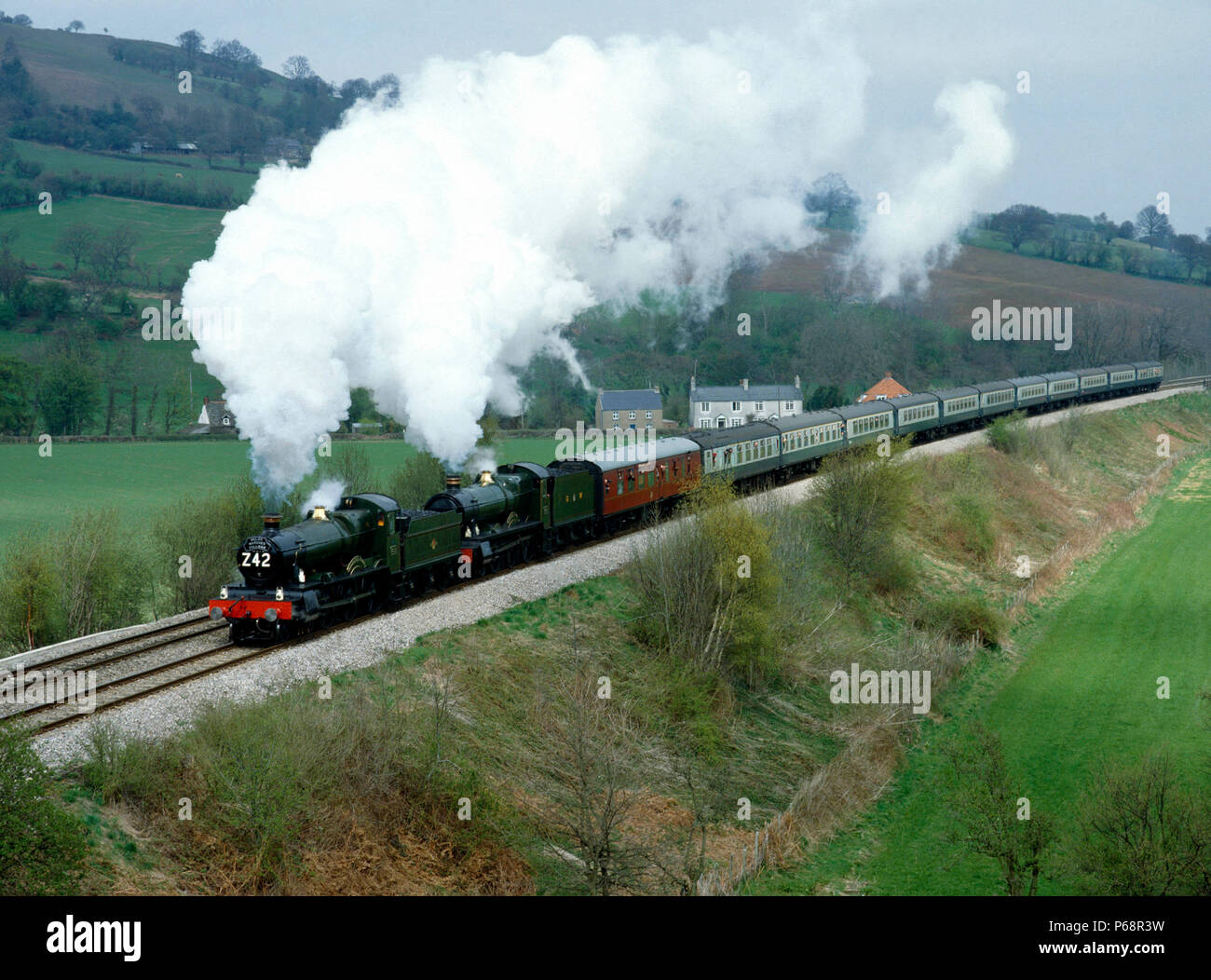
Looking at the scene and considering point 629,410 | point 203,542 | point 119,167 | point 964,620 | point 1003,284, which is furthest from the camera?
point 119,167

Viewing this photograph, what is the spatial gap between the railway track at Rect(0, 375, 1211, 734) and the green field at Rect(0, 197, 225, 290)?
402 feet

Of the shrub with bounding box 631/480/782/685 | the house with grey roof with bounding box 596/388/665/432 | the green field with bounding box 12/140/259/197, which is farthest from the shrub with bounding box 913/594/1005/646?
the green field with bounding box 12/140/259/197

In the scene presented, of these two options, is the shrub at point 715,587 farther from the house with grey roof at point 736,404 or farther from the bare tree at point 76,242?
the bare tree at point 76,242

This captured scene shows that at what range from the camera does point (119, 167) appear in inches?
7411

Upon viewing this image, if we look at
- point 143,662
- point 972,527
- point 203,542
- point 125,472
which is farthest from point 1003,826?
point 125,472

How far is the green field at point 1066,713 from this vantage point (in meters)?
26.3

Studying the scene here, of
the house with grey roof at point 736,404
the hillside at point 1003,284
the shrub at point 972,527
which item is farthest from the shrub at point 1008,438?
the hillside at point 1003,284

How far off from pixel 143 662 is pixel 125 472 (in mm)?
54079

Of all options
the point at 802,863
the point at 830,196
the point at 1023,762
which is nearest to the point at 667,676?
the point at 802,863

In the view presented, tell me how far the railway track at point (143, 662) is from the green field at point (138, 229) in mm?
122393

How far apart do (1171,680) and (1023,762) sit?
400 inches

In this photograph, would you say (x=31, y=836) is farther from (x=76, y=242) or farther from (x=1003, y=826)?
(x=76, y=242)

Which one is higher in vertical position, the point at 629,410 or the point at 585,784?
the point at 629,410

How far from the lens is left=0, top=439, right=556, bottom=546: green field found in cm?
5881
